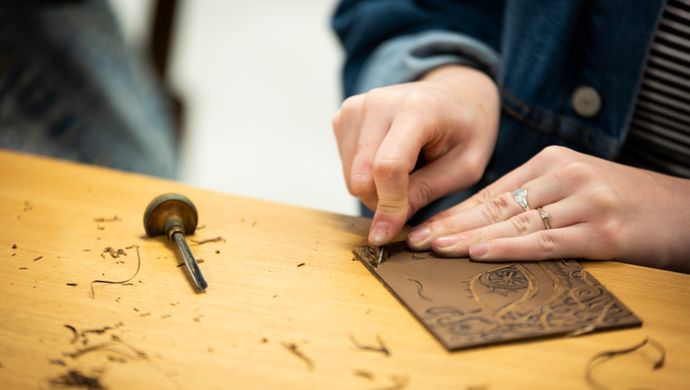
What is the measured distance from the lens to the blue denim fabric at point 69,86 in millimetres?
1622

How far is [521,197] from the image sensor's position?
0.85 m

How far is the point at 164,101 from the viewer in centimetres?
229

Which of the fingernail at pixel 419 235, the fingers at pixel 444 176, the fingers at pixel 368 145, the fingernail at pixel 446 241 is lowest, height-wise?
the fingernail at pixel 446 241

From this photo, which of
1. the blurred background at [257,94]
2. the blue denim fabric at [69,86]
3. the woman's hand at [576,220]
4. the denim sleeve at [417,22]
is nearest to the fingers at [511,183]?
the woman's hand at [576,220]

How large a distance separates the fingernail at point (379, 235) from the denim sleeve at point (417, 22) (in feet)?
1.64

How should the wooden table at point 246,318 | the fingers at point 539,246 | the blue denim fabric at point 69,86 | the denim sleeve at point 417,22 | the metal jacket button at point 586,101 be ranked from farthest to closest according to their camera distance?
the blue denim fabric at point 69,86 → the denim sleeve at point 417,22 → the metal jacket button at point 586,101 → the fingers at point 539,246 → the wooden table at point 246,318

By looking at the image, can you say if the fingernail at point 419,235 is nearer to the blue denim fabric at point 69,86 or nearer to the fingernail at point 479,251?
the fingernail at point 479,251

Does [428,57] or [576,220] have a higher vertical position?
[428,57]

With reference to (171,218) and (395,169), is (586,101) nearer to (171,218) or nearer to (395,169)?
(395,169)

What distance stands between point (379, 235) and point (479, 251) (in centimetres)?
13

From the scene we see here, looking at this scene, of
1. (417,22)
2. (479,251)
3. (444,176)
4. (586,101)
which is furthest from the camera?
(417,22)

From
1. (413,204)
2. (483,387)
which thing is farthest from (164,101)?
(483,387)

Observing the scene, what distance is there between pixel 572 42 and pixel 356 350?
2.23ft

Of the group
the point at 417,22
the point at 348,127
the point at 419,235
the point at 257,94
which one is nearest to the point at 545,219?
the point at 419,235
